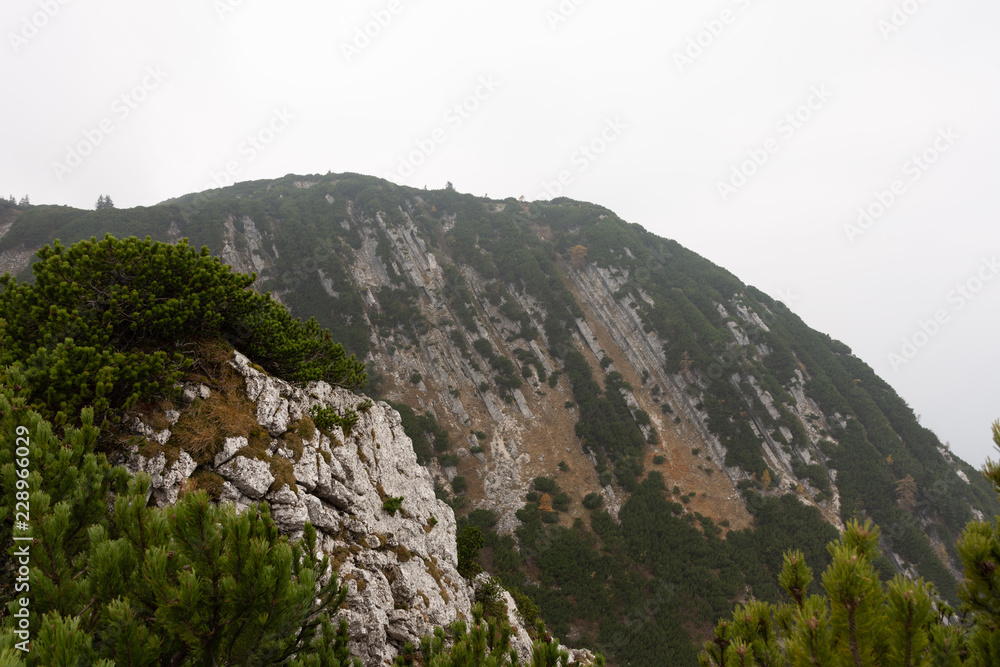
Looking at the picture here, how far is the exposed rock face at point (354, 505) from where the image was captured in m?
8.10

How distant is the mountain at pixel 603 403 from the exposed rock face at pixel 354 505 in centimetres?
1245

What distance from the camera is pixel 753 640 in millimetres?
3873

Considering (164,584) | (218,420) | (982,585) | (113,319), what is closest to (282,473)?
(218,420)

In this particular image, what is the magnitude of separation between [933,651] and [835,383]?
55620 millimetres

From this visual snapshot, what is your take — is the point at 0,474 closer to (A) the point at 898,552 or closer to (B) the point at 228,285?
(B) the point at 228,285

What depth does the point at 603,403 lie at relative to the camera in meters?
43.2

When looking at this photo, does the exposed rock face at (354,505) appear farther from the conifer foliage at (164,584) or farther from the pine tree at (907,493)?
the pine tree at (907,493)

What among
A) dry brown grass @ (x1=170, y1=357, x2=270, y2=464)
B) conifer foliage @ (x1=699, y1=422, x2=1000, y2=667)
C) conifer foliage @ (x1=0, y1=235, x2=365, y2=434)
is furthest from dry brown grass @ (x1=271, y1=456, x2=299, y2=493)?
conifer foliage @ (x1=699, y1=422, x2=1000, y2=667)

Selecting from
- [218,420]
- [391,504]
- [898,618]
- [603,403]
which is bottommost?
[391,504]

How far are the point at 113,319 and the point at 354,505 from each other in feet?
23.7

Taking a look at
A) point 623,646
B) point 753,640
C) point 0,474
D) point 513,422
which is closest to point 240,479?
point 0,474

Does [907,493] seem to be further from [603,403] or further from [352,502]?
[352,502]

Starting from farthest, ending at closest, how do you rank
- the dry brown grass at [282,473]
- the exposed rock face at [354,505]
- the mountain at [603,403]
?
the mountain at [603,403]
the dry brown grass at [282,473]
the exposed rock face at [354,505]

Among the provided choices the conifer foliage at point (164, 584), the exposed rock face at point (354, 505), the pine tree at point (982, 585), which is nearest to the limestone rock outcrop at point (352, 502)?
the exposed rock face at point (354, 505)
